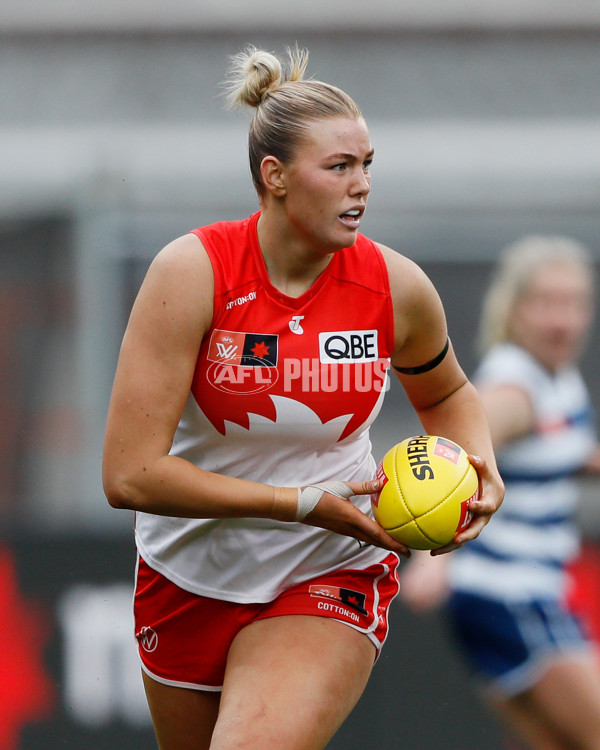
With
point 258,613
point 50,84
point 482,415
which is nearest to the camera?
point 258,613

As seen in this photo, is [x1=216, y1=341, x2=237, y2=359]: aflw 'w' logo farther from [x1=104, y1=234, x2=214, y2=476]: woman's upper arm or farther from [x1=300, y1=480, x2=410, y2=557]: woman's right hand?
[x1=300, y1=480, x2=410, y2=557]: woman's right hand

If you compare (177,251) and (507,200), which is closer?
(177,251)

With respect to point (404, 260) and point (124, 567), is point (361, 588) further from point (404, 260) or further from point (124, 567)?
point (124, 567)

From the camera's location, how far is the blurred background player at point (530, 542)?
4.05 metres

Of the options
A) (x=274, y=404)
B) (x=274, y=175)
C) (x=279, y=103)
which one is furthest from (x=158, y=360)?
(x=279, y=103)

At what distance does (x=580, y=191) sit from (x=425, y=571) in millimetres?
6612

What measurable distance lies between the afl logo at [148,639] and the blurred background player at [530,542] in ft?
4.39

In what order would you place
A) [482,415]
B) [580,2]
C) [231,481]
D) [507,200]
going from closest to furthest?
[231,481] < [482,415] < [507,200] < [580,2]

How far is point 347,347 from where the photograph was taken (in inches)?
107

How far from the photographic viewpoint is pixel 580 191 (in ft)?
32.4

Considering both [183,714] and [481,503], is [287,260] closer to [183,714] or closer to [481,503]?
[481,503]

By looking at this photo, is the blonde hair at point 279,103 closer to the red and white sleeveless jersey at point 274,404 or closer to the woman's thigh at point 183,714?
the red and white sleeveless jersey at point 274,404

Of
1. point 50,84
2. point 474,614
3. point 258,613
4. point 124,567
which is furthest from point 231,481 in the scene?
point 50,84

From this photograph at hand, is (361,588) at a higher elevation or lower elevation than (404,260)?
lower
